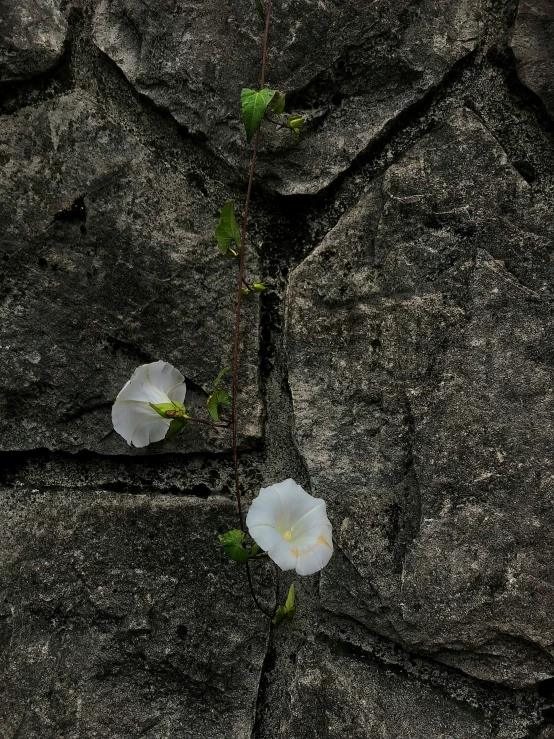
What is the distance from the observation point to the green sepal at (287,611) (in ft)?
2.31

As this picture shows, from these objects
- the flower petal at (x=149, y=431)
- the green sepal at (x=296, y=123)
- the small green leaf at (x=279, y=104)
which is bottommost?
the flower petal at (x=149, y=431)

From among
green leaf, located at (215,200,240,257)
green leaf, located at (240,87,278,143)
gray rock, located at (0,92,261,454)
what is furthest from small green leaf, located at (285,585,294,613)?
green leaf, located at (240,87,278,143)

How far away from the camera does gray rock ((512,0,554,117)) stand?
0.66 m

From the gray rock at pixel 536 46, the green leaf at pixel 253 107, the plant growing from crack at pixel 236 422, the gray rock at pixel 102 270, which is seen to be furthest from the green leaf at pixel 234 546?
the gray rock at pixel 536 46

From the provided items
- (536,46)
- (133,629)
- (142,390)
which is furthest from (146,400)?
(536,46)

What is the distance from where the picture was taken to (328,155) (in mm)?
722

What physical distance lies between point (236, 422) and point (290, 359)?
0.09 m

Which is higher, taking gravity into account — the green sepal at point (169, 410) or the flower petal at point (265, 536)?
the green sepal at point (169, 410)

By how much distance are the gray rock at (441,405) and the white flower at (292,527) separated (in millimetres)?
49

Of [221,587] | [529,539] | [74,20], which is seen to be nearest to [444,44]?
[74,20]

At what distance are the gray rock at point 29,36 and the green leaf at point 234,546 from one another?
558mm

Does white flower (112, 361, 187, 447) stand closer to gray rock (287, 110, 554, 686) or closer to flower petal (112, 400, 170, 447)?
flower petal (112, 400, 170, 447)

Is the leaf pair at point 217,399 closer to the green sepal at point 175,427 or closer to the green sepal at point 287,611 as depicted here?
the green sepal at point 175,427

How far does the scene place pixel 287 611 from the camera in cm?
70
